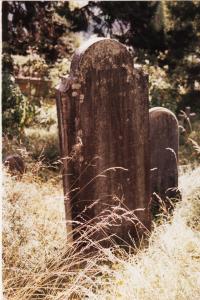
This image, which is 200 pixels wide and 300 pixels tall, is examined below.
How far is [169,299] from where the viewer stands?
2.38 meters

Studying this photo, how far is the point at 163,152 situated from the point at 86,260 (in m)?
2.11

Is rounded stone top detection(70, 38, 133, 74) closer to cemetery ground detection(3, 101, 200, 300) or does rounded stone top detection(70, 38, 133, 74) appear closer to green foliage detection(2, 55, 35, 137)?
cemetery ground detection(3, 101, 200, 300)

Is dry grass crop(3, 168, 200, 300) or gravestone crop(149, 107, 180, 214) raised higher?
gravestone crop(149, 107, 180, 214)

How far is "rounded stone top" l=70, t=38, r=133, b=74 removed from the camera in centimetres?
330

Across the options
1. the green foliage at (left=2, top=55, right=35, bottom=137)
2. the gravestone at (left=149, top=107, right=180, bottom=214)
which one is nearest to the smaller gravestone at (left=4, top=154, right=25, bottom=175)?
the gravestone at (left=149, top=107, right=180, bottom=214)

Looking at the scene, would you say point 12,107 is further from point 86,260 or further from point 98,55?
point 86,260

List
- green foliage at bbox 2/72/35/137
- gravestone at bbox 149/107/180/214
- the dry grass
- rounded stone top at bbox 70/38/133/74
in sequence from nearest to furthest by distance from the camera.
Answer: the dry grass < rounded stone top at bbox 70/38/133/74 < gravestone at bbox 149/107/180/214 < green foliage at bbox 2/72/35/137

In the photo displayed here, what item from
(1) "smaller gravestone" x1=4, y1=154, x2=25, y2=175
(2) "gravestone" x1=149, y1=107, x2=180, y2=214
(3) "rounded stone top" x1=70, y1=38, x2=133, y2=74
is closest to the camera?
(3) "rounded stone top" x1=70, y1=38, x2=133, y2=74

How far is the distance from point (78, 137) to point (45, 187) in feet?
6.63

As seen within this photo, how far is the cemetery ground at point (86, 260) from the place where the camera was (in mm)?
2574

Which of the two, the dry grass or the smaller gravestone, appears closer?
the dry grass

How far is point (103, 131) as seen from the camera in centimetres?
351

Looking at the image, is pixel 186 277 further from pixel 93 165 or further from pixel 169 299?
pixel 93 165

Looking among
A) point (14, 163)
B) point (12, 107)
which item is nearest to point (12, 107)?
point (12, 107)
